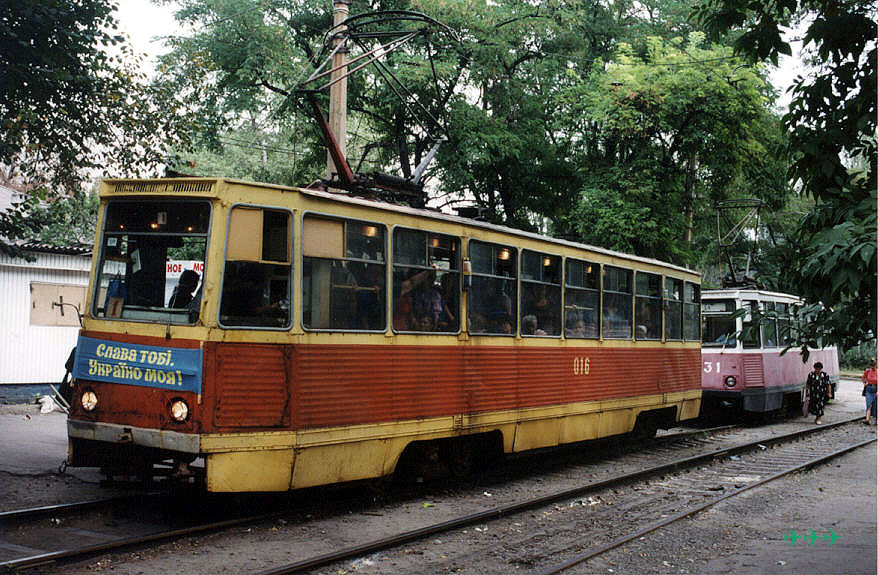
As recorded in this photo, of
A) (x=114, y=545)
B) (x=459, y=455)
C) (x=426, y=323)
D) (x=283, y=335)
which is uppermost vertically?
(x=426, y=323)

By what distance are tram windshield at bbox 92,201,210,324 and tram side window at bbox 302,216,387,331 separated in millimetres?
966

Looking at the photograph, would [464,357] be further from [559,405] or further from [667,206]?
[667,206]

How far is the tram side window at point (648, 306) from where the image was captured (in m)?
13.3

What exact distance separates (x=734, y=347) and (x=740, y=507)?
9256 millimetres

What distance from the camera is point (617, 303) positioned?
12.8 meters

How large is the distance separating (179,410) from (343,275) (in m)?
1.97

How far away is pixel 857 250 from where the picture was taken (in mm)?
5047

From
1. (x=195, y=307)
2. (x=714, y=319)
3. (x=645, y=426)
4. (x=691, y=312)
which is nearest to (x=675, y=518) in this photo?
(x=195, y=307)

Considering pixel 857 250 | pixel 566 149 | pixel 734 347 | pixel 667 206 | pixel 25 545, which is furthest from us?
pixel 566 149

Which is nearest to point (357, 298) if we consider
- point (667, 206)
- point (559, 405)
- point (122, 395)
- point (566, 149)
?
point (122, 395)

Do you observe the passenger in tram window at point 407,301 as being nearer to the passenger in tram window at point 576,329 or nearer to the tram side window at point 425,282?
the tram side window at point 425,282

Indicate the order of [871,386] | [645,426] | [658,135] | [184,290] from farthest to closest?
[658,135] → [871,386] → [645,426] → [184,290]

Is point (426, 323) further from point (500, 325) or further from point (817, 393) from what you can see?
point (817, 393)

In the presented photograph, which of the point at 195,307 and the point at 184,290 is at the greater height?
the point at 184,290
